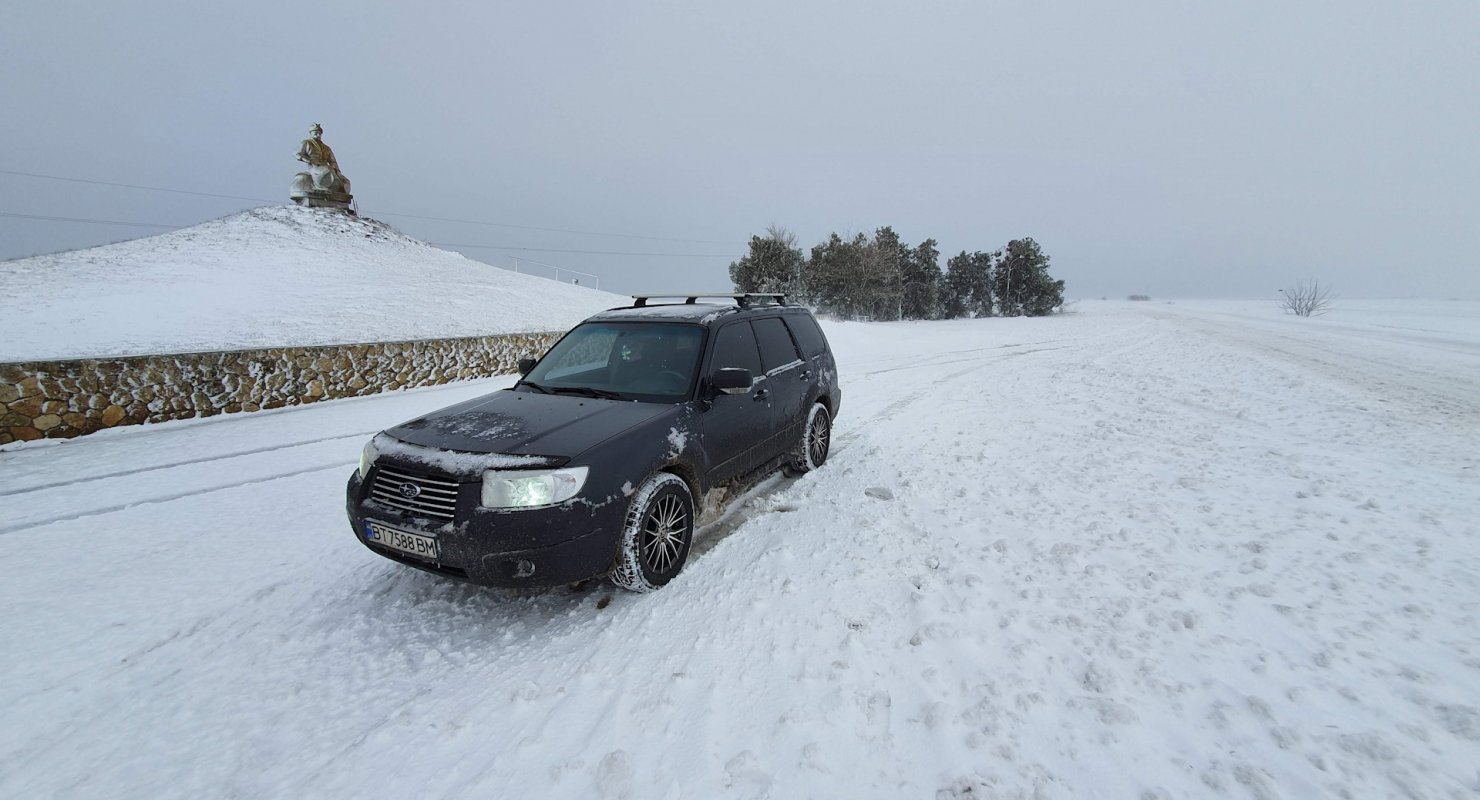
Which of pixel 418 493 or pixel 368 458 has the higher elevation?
pixel 368 458

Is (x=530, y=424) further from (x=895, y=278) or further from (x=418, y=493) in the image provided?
(x=895, y=278)

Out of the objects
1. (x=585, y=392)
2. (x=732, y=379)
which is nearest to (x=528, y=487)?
(x=585, y=392)

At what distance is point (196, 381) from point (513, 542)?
9.31m

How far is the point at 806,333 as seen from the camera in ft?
20.5

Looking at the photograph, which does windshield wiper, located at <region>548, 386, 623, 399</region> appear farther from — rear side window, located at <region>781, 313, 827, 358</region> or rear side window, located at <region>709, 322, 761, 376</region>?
rear side window, located at <region>781, 313, 827, 358</region>

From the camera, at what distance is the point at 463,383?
13.0 metres

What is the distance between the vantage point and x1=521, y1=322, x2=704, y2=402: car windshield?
4.23 meters

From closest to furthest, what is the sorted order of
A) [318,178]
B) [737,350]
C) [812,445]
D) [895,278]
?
1. [737,350]
2. [812,445]
3. [318,178]
4. [895,278]

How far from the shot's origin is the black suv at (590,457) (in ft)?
10.1

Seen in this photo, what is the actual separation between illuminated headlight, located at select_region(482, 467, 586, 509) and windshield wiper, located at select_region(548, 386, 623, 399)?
110 centimetres

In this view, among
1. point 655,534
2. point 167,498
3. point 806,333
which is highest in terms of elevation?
point 806,333

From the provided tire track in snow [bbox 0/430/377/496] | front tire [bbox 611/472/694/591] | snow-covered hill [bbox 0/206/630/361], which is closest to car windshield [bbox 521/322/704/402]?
front tire [bbox 611/472/694/591]

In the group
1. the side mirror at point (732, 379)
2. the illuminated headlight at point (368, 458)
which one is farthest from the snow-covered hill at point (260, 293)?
the side mirror at point (732, 379)

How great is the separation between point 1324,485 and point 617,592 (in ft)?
19.5
